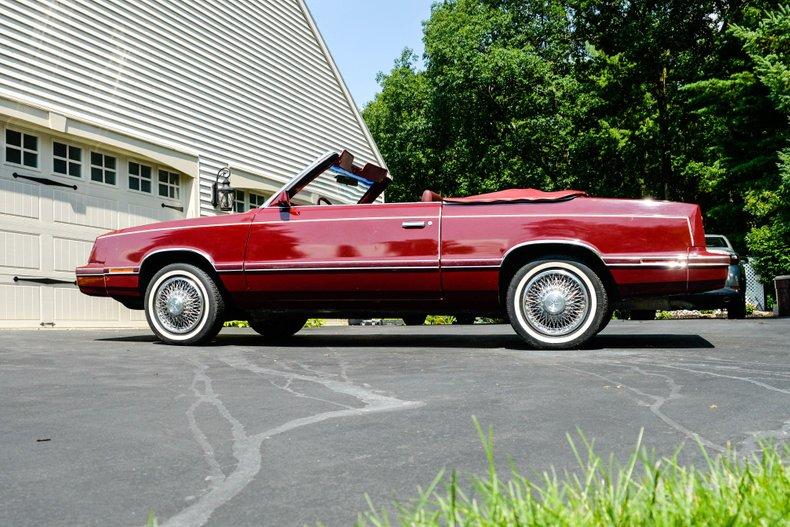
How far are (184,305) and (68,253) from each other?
15.9ft

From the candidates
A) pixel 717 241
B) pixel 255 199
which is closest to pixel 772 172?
pixel 717 241

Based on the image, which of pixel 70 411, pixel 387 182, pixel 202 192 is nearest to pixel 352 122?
pixel 202 192

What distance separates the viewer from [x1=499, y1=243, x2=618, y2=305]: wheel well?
5948 millimetres

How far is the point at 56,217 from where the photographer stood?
10695mm

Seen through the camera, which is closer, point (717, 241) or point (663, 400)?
point (663, 400)

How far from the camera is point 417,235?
619 centimetres

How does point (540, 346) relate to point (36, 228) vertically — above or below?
below

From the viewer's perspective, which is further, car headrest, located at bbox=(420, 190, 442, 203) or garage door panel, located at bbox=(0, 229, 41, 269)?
garage door panel, located at bbox=(0, 229, 41, 269)

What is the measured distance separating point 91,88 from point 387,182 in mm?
6207

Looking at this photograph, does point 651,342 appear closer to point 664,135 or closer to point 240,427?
point 240,427

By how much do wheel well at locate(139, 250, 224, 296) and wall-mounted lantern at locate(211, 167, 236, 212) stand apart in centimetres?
706

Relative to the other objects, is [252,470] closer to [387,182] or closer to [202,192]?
[387,182]

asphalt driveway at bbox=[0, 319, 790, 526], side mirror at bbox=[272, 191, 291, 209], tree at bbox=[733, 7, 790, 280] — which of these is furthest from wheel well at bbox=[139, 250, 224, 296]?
tree at bbox=[733, 7, 790, 280]

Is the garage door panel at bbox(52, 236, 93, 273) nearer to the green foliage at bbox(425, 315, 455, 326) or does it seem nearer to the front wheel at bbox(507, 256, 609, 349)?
the front wheel at bbox(507, 256, 609, 349)
